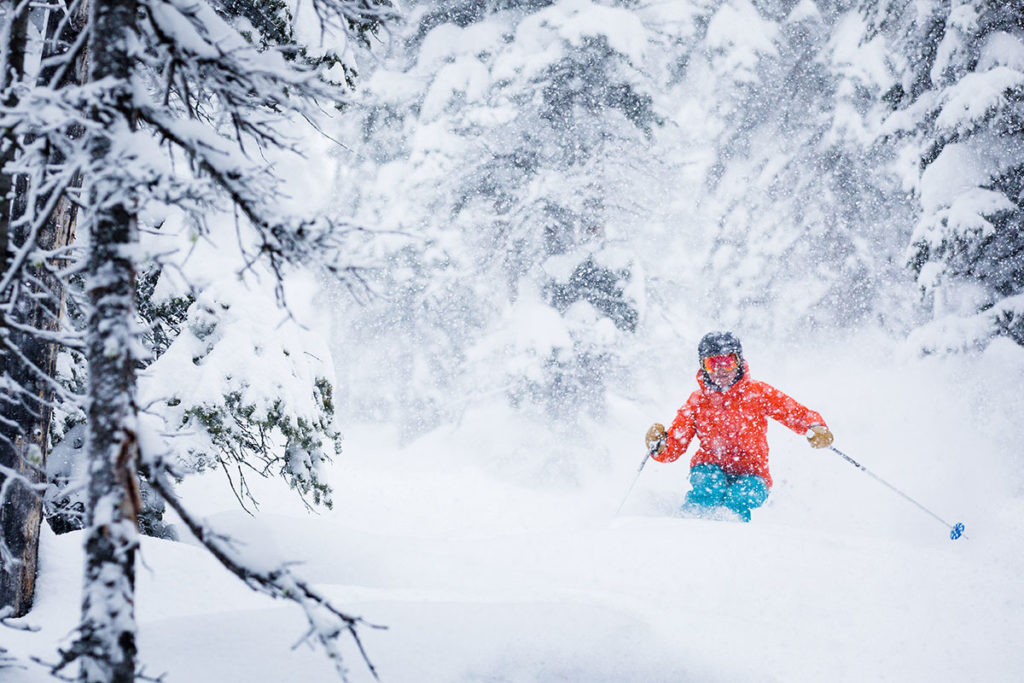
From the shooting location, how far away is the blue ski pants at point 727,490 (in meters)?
6.86

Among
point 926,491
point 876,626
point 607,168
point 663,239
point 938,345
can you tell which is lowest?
point 876,626

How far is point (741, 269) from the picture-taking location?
1845cm

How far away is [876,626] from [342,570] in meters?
3.64

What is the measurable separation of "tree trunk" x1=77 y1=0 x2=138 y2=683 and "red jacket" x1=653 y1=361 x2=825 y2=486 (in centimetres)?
604

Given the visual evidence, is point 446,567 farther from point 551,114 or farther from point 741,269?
point 741,269

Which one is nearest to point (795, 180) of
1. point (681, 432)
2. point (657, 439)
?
point (681, 432)

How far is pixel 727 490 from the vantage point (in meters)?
6.99

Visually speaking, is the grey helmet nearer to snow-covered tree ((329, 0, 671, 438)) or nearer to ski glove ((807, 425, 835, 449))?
ski glove ((807, 425, 835, 449))

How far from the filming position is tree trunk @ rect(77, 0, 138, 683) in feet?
5.75

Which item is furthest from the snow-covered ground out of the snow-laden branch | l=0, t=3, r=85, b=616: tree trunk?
l=0, t=3, r=85, b=616: tree trunk

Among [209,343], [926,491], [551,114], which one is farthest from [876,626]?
[551,114]

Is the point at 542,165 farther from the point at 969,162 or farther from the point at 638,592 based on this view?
the point at 638,592

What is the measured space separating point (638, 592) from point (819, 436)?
294 centimetres

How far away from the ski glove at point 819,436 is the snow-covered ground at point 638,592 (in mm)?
1007
